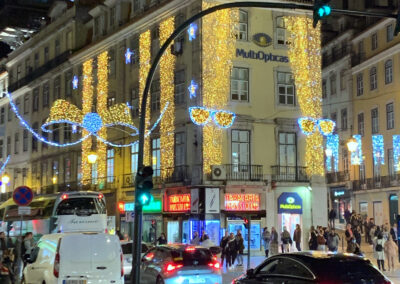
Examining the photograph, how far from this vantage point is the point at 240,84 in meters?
36.5

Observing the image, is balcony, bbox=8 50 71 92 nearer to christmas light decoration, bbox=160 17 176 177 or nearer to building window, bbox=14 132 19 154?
building window, bbox=14 132 19 154

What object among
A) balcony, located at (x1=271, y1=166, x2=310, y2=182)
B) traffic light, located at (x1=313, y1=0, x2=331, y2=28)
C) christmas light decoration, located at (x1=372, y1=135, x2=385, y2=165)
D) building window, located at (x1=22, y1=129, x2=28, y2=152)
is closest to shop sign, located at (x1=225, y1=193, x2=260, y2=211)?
balcony, located at (x1=271, y1=166, x2=310, y2=182)

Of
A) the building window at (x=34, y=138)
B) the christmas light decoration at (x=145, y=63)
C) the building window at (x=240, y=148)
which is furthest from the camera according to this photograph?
the building window at (x=34, y=138)

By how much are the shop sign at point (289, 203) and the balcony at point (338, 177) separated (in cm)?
2227

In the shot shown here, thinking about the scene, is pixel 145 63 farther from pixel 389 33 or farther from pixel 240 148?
pixel 389 33

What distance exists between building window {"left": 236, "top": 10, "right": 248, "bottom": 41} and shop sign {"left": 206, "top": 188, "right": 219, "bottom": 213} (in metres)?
9.26

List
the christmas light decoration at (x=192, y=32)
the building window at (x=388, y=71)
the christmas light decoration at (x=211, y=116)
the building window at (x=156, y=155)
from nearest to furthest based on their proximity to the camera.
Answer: the christmas light decoration at (x=211, y=116) → the christmas light decoration at (x=192, y=32) → the building window at (x=156, y=155) → the building window at (x=388, y=71)

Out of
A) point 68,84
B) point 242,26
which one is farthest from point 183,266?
point 68,84

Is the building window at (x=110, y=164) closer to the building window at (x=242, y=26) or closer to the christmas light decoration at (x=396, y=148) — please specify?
the building window at (x=242, y=26)

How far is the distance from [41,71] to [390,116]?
29995 millimetres

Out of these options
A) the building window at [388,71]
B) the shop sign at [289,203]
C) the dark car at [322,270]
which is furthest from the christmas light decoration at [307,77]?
the dark car at [322,270]

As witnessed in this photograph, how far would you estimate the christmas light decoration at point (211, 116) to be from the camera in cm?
3419

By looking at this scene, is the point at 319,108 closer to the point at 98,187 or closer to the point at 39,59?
the point at 98,187

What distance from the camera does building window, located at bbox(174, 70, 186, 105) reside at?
120 ft
